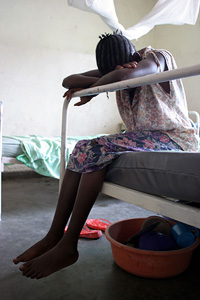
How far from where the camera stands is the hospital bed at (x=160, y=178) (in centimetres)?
87

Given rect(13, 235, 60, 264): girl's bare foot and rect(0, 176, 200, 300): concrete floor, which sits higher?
rect(13, 235, 60, 264): girl's bare foot

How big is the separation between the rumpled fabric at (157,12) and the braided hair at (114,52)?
1.05 m

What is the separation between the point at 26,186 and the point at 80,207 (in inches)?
95.3

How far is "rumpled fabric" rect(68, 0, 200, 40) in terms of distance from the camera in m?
2.35

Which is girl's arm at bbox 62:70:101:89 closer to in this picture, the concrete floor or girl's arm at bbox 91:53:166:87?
girl's arm at bbox 91:53:166:87

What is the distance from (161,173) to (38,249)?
2.21 ft

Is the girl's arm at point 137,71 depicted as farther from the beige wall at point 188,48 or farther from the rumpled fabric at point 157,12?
the beige wall at point 188,48

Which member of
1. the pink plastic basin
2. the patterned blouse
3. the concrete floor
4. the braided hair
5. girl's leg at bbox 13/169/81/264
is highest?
the braided hair

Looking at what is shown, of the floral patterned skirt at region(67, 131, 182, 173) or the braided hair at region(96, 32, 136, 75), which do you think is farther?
the braided hair at region(96, 32, 136, 75)

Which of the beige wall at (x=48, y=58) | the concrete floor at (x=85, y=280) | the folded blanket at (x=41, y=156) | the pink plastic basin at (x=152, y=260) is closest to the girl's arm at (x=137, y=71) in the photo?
the pink plastic basin at (x=152, y=260)

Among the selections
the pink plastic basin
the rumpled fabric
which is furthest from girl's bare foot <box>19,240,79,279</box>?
the rumpled fabric

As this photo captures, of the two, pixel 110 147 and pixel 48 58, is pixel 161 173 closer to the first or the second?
pixel 110 147

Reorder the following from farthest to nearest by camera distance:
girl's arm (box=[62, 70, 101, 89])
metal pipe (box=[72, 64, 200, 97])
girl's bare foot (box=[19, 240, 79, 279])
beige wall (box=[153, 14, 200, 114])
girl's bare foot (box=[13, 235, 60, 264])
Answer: beige wall (box=[153, 14, 200, 114])
girl's arm (box=[62, 70, 101, 89])
girl's bare foot (box=[13, 235, 60, 264])
girl's bare foot (box=[19, 240, 79, 279])
metal pipe (box=[72, 64, 200, 97])

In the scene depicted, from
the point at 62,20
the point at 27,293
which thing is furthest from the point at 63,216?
the point at 62,20
